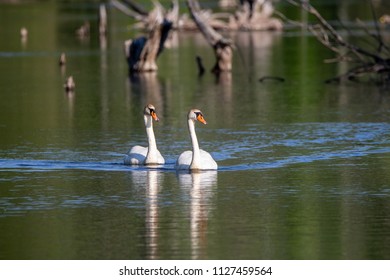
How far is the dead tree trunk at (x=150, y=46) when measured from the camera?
41062 millimetres

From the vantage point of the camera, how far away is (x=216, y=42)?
135 ft

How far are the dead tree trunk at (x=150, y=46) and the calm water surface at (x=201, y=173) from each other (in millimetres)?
813

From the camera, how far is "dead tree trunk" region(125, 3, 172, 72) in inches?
1617

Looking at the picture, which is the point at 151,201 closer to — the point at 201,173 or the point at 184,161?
the point at 201,173

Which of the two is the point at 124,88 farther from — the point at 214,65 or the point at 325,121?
the point at 325,121

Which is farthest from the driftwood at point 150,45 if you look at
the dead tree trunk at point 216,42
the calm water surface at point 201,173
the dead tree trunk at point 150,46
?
the dead tree trunk at point 216,42

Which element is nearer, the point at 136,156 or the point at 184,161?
the point at 184,161

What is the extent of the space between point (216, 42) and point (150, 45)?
7.62 ft

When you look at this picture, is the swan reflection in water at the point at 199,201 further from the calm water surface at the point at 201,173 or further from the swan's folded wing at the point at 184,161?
the swan's folded wing at the point at 184,161

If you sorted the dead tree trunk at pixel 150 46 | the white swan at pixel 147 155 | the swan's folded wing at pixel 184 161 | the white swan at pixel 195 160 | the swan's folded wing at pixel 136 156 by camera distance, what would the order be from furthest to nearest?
the dead tree trunk at pixel 150 46, the swan's folded wing at pixel 136 156, the white swan at pixel 147 155, the swan's folded wing at pixel 184 161, the white swan at pixel 195 160

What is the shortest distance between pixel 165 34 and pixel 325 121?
1419 centimetres

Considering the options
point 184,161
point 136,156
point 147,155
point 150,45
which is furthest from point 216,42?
point 184,161

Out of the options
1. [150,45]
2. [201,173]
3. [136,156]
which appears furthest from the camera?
[150,45]
